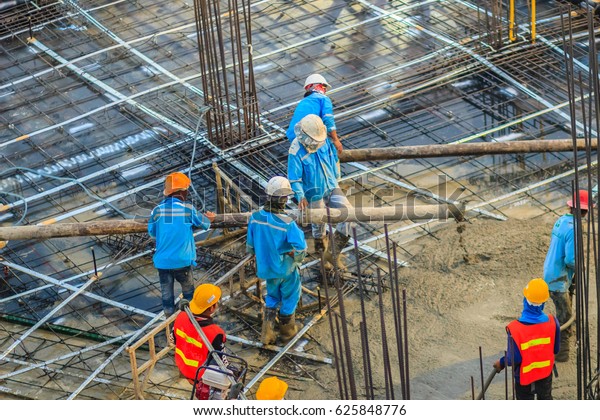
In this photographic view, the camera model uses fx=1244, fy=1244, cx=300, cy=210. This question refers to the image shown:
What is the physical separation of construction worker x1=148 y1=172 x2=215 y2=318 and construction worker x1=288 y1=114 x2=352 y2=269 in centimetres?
121

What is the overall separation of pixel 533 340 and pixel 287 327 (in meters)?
3.28

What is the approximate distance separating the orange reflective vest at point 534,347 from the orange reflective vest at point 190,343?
282cm

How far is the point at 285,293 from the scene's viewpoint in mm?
13758

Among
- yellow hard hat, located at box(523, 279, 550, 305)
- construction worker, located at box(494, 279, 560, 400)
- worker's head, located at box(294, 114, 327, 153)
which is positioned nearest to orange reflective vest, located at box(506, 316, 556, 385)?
construction worker, located at box(494, 279, 560, 400)

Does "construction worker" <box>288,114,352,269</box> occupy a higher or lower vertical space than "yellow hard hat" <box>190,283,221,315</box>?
lower

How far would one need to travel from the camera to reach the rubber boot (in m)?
13.9

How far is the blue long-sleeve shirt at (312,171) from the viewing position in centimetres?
1438

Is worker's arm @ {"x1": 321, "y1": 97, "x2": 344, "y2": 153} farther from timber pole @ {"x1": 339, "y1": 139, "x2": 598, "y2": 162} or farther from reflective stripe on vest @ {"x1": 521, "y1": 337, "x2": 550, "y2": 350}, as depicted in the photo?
reflective stripe on vest @ {"x1": 521, "y1": 337, "x2": 550, "y2": 350}

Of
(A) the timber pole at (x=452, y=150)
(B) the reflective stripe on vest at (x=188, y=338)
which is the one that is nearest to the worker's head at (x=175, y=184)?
(B) the reflective stripe on vest at (x=188, y=338)

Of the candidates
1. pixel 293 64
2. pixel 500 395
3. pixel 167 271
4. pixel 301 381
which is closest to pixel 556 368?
pixel 500 395

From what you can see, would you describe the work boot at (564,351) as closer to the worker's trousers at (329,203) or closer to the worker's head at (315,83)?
the worker's trousers at (329,203)

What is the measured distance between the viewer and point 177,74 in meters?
19.0

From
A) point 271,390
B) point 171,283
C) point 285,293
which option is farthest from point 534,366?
point 171,283

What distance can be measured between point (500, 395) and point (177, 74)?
8.34 meters
